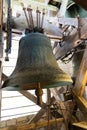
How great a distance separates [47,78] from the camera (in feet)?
4.92

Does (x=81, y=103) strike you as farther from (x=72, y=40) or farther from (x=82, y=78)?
(x=72, y=40)

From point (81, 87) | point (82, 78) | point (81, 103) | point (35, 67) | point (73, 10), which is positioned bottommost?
point (81, 103)

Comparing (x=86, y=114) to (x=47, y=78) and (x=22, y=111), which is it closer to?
(x=47, y=78)

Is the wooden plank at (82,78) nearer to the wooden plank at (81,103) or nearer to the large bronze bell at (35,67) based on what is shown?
the wooden plank at (81,103)

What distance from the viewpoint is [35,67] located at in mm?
1561

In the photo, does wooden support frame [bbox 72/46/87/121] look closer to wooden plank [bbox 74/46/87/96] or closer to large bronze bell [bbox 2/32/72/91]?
wooden plank [bbox 74/46/87/96]

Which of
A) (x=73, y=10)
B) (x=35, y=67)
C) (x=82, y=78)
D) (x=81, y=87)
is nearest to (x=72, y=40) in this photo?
(x=82, y=78)

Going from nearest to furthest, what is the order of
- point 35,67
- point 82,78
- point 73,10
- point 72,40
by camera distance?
point 35,67 → point 72,40 → point 82,78 → point 73,10

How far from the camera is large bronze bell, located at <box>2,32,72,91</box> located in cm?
149

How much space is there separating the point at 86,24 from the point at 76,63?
1.29 m

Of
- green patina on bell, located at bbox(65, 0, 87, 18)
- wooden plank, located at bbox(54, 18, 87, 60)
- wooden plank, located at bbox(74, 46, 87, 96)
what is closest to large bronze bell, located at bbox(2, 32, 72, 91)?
wooden plank, located at bbox(54, 18, 87, 60)

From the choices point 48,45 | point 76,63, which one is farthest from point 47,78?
point 76,63

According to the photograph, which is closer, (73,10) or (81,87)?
(81,87)

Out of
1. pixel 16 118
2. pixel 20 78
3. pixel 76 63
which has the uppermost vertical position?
pixel 20 78
